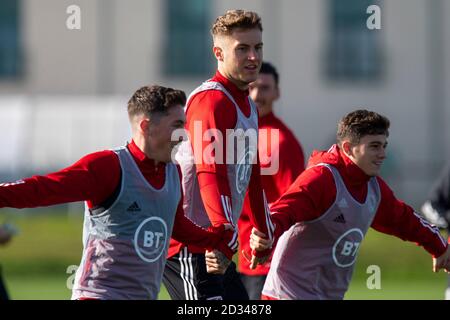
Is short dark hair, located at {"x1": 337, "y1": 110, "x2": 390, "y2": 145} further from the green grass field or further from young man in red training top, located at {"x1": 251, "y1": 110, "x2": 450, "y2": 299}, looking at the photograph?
the green grass field

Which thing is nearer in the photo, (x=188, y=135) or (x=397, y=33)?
(x=188, y=135)

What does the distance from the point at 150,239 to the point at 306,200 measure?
1145 mm

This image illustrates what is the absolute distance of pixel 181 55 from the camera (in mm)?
32500

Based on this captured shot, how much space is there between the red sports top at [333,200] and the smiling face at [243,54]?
2.39ft

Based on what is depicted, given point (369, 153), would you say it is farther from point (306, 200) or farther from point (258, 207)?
point (258, 207)

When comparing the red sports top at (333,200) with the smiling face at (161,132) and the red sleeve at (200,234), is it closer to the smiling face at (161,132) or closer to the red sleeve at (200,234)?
the red sleeve at (200,234)

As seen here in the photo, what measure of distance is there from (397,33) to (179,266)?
25.6 metres

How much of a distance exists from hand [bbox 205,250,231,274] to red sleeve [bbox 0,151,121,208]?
777 mm

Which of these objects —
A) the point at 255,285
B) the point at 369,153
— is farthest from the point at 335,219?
the point at 255,285

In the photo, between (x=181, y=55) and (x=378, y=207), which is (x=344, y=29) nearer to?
(x=181, y=55)

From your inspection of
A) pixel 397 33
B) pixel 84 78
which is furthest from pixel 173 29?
pixel 397 33

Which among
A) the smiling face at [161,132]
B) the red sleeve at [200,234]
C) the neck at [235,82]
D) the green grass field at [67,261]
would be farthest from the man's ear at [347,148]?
the green grass field at [67,261]

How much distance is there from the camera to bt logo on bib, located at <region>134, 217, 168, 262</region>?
6363 mm
